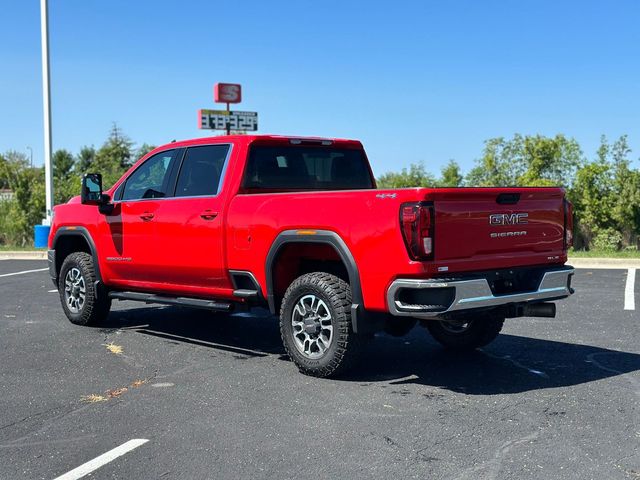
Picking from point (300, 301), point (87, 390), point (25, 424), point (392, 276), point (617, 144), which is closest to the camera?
point (25, 424)

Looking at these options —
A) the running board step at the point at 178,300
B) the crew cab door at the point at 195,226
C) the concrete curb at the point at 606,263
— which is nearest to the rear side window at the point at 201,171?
the crew cab door at the point at 195,226

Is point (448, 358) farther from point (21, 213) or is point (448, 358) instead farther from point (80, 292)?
point (21, 213)

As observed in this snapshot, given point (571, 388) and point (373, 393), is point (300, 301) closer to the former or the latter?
point (373, 393)

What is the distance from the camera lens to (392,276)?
5.39 m

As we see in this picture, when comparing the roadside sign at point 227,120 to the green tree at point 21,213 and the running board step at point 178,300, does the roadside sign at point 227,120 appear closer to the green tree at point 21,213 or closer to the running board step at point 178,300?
the green tree at point 21,213

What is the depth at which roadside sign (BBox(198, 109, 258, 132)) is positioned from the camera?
33875mm

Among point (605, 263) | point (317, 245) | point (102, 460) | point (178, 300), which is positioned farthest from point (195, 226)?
point (605, 263)

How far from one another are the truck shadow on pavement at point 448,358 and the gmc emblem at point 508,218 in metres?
1.29

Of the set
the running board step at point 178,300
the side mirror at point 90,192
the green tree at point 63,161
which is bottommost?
the running board step at point 178,300

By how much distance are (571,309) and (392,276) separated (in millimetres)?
5141

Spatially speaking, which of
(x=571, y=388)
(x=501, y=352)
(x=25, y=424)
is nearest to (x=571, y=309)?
(x=501, y=352)

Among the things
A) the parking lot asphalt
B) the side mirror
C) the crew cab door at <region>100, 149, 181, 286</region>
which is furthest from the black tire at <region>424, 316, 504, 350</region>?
the side mirror

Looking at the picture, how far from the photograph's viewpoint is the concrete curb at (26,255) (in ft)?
65.2

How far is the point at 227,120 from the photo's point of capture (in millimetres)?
34344
